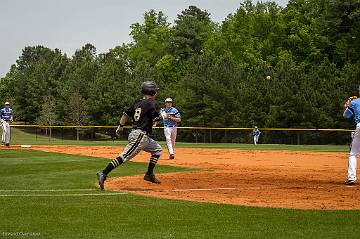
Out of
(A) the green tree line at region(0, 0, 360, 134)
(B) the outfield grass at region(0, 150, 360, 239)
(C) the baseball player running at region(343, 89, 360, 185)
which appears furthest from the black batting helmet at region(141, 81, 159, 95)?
(A) the green tree line at region(0, 0, 360, 134)

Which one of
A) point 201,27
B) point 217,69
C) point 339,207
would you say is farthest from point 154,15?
point 339,207

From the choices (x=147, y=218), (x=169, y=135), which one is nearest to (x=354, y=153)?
(x=147, y=218)

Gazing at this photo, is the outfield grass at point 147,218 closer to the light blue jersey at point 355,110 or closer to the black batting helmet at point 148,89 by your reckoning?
the black batting helmet at point 148,89

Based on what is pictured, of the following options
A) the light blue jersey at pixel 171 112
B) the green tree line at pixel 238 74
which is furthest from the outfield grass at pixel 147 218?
the green tree line at pixel 238 74

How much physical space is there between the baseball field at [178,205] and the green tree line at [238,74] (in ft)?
126

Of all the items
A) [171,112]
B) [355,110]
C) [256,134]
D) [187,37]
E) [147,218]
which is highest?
[187,37]

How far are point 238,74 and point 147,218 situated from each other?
56.3m

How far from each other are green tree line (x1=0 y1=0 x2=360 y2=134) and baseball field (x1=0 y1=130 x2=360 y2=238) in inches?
1508

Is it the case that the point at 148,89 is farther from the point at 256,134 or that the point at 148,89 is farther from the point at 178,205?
the point at 256,134

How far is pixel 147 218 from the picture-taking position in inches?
328

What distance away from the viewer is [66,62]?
99.6 m

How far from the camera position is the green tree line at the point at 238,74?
177 feet

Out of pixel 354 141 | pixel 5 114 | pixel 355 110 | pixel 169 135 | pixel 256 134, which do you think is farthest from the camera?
pixel 256 134

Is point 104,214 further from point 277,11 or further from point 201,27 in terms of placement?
point 201,27
